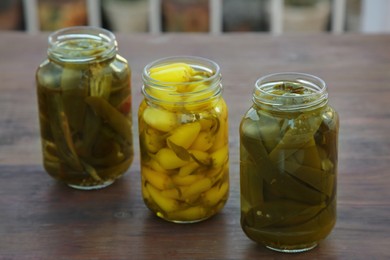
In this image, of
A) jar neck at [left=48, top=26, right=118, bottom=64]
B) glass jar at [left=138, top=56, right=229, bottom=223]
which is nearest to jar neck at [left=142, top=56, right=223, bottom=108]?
glass jar at [left=138, top=56, right=229, bottom=223]

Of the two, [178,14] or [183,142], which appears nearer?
[183,142]

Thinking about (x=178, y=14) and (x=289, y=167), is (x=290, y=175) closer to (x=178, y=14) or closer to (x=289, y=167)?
(x=289, y=167)

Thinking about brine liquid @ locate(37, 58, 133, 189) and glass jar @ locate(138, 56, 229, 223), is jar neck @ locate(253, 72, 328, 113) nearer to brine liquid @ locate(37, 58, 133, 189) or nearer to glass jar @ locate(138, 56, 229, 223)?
glass jar @ locate(138, 56, 229, 223)

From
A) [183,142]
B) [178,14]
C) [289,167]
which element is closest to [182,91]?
[183,142]

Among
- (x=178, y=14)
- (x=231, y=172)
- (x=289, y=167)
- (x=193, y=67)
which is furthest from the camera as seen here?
(x=178, y=14)

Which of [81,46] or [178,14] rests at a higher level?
[81,46]

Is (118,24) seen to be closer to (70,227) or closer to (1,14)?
(1,14)

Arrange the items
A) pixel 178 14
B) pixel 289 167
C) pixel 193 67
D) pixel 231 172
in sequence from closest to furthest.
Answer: pixel 289 167, pixel 193 67, pixel 231 172, pixel 178 14
